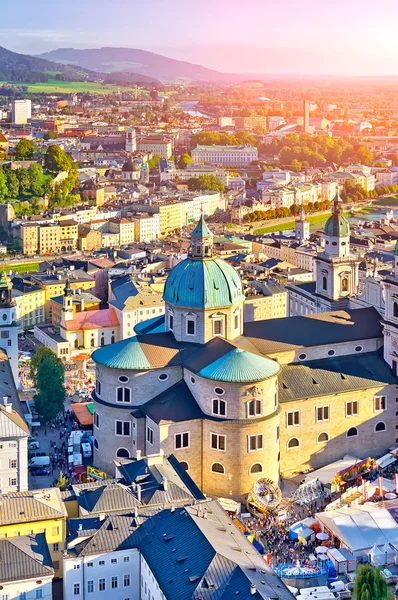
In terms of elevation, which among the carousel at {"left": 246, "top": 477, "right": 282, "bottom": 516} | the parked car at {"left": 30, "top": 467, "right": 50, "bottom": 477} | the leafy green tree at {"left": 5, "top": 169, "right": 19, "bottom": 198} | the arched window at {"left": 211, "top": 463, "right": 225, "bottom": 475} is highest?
the leafy green tree at {"left": 5, "top": 169, "right": 19, "bottom": 198}

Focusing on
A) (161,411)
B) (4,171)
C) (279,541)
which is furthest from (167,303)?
(4,171)

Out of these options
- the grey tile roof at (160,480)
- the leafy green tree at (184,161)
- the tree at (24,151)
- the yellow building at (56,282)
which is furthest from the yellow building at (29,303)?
the leafy green tree at (184,161)

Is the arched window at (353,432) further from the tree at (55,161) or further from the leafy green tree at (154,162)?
the leafy green tree at (154,162)

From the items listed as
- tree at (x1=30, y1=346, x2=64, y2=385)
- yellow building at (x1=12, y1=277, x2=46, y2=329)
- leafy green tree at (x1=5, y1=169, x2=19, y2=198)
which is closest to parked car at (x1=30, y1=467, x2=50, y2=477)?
tree at (x1=30, y1=346, x2=64, y2=385)

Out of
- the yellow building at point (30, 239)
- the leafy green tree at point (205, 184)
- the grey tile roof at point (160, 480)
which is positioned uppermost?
the leafy green tree at point (205, 184)

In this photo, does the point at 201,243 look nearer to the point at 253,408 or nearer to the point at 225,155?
the point at 253,408

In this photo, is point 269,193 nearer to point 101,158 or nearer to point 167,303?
point 101,158

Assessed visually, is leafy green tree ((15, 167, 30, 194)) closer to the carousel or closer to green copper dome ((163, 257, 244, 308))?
green copper dome ((163, 257, 244, 308))
